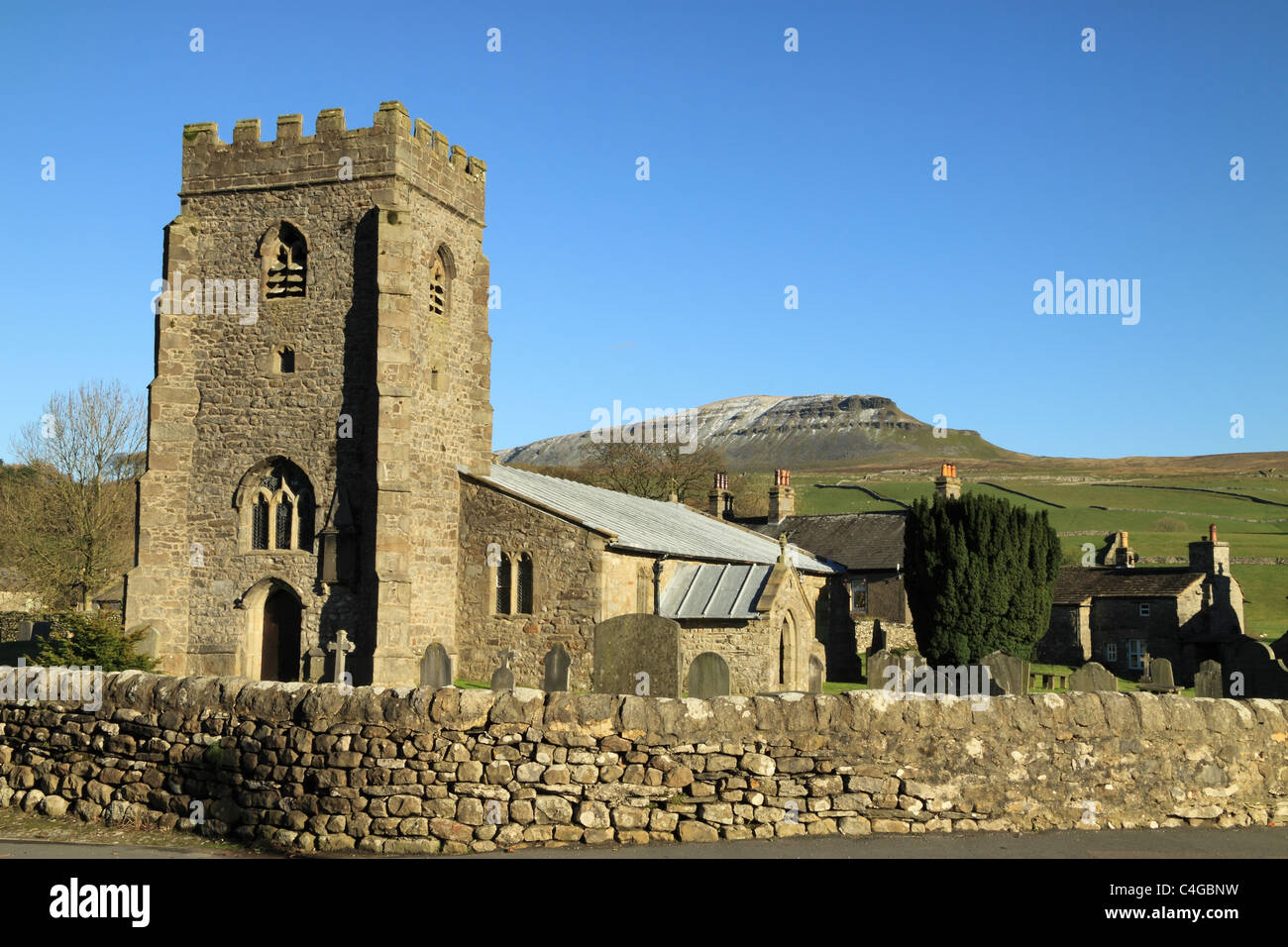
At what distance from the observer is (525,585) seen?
27.9 m

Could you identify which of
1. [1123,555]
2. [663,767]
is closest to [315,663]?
[663,767]

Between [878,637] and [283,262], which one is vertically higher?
[283,262]

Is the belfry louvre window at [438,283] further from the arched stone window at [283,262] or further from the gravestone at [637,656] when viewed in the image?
the gravestone at [637,656]

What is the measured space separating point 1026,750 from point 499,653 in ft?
58.4

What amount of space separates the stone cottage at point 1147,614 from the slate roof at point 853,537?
735 centimetres

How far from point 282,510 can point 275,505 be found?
21 cm

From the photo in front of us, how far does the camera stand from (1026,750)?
36.8 ft

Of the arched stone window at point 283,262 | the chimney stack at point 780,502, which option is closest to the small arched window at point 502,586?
the arched stone window at point 283,262

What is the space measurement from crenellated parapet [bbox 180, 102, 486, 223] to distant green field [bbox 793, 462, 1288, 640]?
42.9m

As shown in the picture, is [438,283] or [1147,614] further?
[1147,614]

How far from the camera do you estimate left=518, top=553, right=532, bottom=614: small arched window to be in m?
27.9
